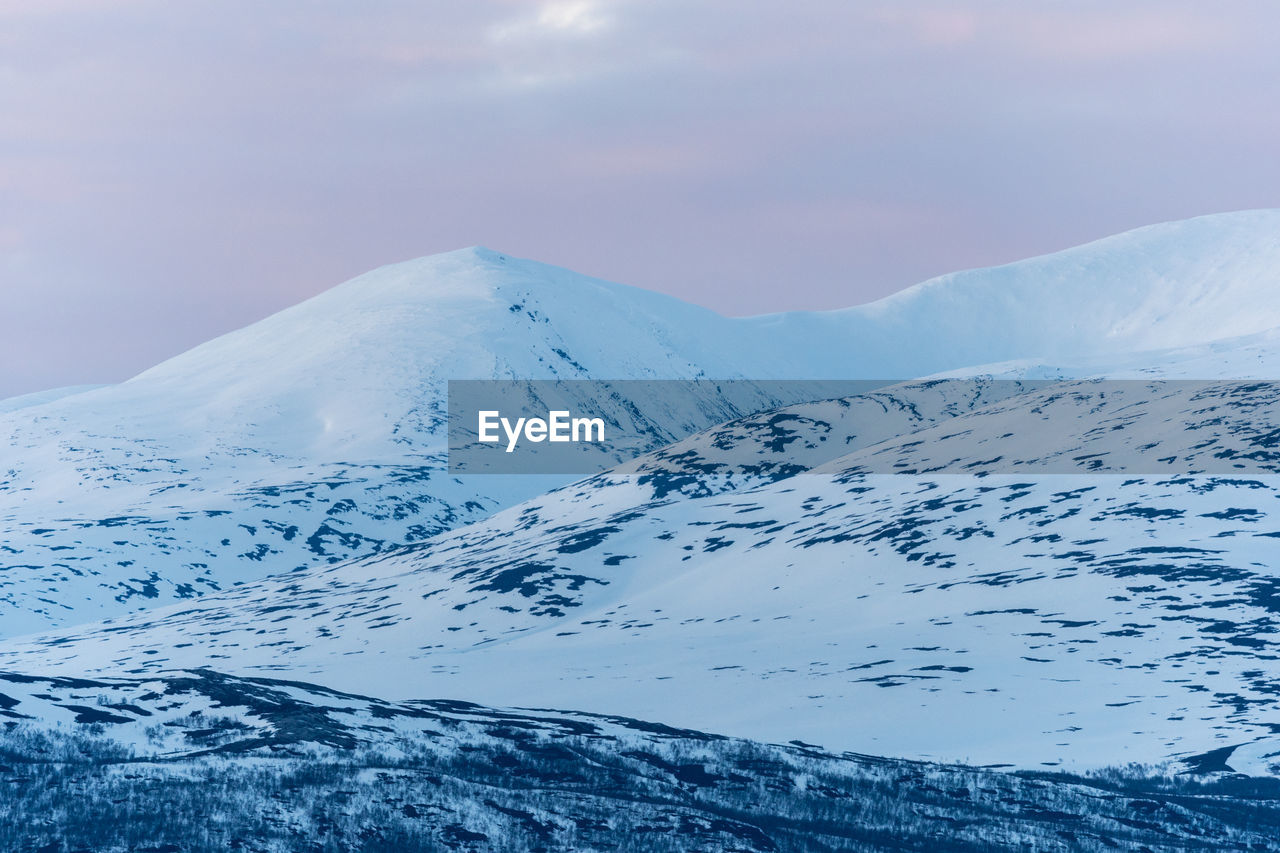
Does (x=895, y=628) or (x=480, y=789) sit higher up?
(x=480, y=789)

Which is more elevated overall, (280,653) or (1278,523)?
(1278,523)

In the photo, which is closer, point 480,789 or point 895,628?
point 480,789

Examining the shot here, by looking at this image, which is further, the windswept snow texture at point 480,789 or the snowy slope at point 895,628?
the snowy slope at point 895,628

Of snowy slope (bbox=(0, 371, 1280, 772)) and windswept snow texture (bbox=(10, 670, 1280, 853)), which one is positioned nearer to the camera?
windswept snow texture (bbox=(10, 670, 1280, 853))

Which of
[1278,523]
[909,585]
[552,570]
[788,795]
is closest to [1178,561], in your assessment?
[1278,523]

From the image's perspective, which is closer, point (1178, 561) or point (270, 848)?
point (270, 848)

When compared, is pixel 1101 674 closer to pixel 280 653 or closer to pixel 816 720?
pixel 816 720

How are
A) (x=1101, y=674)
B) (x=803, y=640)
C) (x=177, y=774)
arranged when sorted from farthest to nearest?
(x=803, y=640), (x=1101, y=674), (x=177, y=774)

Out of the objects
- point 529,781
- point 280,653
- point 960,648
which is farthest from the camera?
point 280,653
